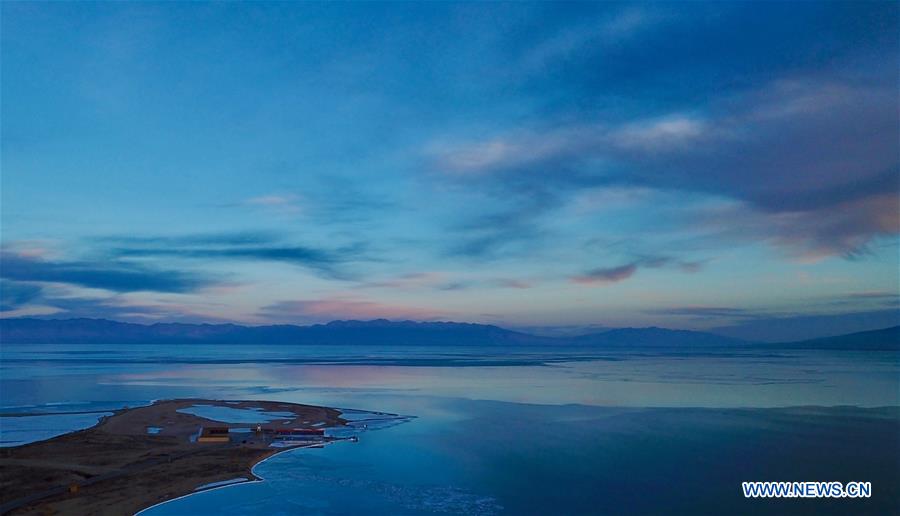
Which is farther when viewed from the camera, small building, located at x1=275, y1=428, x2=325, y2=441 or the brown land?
small building, located at x1=275, y1=428, x2=325, y2=441

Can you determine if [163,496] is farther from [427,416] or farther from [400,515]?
[427,416]

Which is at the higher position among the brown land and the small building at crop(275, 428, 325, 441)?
the small building at crop(275, 428, 325, 441)

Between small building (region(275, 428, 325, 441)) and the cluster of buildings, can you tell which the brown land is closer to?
the cluster of buildings

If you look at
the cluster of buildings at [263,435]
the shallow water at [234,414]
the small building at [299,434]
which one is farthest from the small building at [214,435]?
the shallow water at [234,414]

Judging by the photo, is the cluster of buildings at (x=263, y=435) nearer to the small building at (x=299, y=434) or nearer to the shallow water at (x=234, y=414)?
the small building at (x=299, y=434)

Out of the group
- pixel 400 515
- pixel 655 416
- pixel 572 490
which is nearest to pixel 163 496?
pixel 400 515

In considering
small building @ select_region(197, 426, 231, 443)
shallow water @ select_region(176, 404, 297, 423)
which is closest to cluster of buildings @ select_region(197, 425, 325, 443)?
small building @ select_region(197, 426, 231, 443)

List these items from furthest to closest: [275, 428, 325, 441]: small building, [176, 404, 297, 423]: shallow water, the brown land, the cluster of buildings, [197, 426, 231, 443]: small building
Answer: [176, 404, 297, 423]: shallow water
[275, 428, 325, 441]: small building
the cluster of buildings
[197, 426, 231, 443]: small building
the brown land
